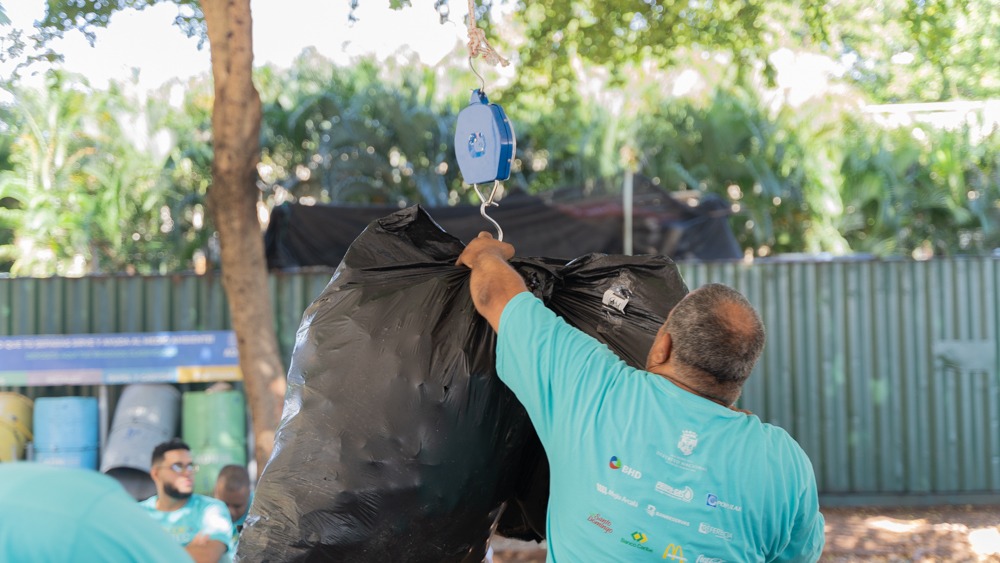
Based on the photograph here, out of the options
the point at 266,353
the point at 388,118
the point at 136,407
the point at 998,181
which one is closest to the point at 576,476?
the point at 266,353

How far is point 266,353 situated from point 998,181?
10424 mm

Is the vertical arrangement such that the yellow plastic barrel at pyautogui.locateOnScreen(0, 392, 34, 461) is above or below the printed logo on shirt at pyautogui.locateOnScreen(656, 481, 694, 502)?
below

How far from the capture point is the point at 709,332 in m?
1.87

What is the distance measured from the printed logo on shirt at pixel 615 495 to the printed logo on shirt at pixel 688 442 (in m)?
0.14

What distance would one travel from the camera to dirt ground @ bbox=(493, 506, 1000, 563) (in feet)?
22.7

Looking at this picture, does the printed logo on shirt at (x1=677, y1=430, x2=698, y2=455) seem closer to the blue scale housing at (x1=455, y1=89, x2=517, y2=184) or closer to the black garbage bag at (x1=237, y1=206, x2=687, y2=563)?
the black garbage bag at (x1=237, y1=206, x2=687, y2=563)

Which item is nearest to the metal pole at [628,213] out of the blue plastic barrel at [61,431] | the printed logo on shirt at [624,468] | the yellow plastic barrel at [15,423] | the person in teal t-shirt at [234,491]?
the person in teal t-shirt at [234,491]

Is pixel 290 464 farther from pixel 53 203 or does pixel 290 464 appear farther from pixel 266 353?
pixel 53 203

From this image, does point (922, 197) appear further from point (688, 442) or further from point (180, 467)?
point (688, 442)

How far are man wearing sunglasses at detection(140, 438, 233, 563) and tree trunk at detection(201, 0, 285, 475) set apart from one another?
656mm

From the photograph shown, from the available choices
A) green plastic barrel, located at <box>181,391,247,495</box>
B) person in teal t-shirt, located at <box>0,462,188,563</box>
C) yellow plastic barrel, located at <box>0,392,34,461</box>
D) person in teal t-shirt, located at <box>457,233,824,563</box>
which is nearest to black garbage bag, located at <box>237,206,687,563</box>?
person in teal t-shirt, located at <box>457,233,824,563</box>

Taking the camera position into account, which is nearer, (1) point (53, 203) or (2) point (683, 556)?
(2) point (683, 556)

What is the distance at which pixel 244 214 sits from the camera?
546 centimetres

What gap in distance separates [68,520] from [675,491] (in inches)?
45.8
